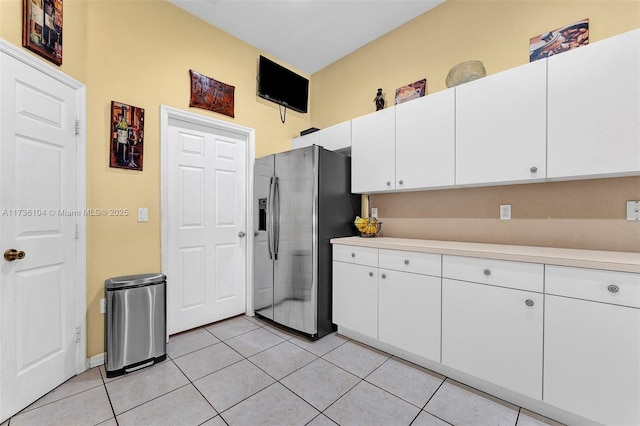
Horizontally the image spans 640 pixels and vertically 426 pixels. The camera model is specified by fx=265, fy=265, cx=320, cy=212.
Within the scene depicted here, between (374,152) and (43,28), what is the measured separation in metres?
2.59

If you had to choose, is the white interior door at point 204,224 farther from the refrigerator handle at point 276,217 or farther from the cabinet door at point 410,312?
the cabinet door at point 410,312

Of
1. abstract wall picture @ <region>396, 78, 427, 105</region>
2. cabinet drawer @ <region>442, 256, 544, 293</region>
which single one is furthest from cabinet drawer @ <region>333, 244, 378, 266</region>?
abstract wall picture @ <region>396, 78, 427, 105</region>

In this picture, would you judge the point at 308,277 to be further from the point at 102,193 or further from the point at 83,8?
the point at 83,8

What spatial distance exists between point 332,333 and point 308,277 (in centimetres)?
65

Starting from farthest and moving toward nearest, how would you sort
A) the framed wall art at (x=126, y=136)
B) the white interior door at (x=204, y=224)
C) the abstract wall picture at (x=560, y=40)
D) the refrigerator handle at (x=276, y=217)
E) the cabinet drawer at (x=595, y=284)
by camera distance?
the refrigerator handle at (x=276, y=217) < the white interior door at (x=204, y=224) < the framed wall art at (x=126, y=136) < the abstract wall picture at (x=560, y=40) < the cabinet drawer at (x=595, y=284)

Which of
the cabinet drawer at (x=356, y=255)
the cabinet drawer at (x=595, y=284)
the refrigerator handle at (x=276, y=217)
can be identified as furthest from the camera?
the refrigerator handle at (x=276, y=217)

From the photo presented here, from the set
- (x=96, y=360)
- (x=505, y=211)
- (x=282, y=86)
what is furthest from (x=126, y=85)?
(x=505, y=211)

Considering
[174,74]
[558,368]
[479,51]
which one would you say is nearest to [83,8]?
[174,74]

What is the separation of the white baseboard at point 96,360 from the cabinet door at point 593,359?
3.01m

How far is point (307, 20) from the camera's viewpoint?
9.14ft

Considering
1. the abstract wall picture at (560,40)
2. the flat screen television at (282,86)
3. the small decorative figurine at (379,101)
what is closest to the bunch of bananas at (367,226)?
the small decorative figurine at (379,101)

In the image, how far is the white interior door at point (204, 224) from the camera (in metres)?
2.62

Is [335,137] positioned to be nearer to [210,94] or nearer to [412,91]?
[412,91]

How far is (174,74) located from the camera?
8.51 ft
